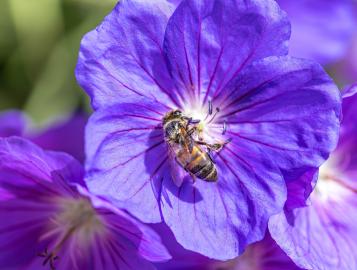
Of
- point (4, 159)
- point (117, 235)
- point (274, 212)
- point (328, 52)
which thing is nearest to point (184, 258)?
point (117, 235)

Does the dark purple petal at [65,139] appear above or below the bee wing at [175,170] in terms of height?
below

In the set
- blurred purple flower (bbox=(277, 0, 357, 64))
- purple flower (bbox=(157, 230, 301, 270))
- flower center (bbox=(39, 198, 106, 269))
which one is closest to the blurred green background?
blurred purple flower (bbox=(277, 0, 357, 64))

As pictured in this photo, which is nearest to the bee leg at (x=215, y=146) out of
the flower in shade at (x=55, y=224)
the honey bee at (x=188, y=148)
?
the honey bee at (x=188, y=148)

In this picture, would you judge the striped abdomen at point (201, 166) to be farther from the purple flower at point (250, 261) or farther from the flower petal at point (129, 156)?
the purple flower at point (250, 261)

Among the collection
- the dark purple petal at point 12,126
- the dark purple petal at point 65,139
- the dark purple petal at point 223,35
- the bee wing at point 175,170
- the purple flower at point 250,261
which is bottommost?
the purple flower at point 250,261

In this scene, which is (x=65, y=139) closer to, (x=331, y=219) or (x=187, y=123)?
(x=187, y=123)

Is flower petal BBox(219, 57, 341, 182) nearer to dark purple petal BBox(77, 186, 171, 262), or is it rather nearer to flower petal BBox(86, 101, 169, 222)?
flower petal BBox(86, 101, 169, 222)

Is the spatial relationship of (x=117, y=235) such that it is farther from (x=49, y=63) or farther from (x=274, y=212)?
(x=49, y=63)

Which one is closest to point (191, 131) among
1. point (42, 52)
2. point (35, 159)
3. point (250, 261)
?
point (35, 159)
